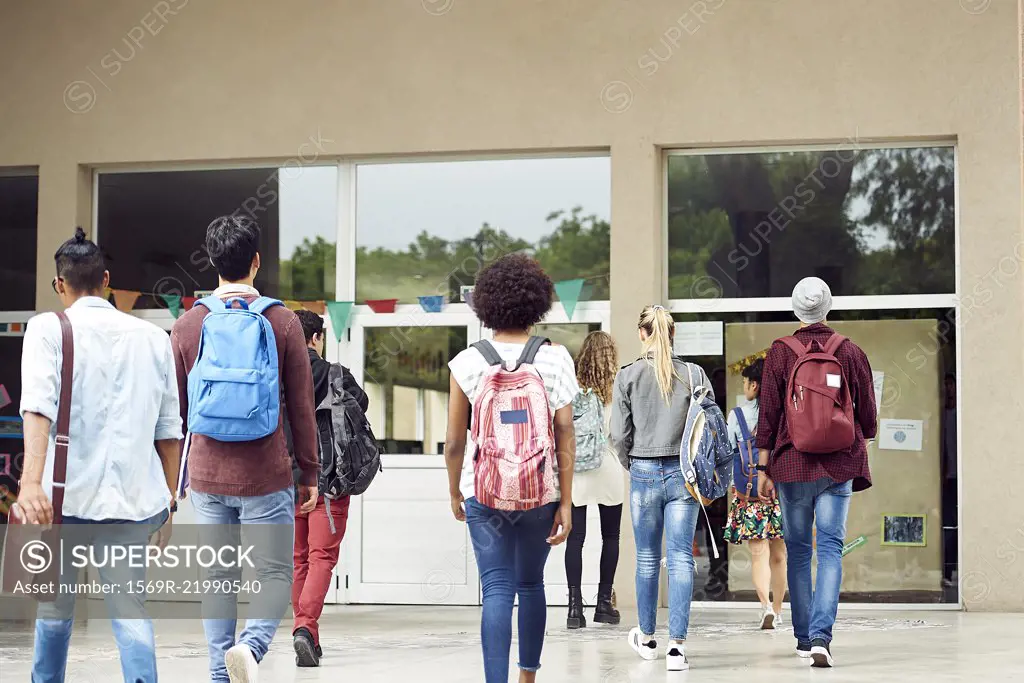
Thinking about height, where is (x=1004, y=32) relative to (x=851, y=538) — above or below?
above

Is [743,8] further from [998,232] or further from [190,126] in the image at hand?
[190,126]

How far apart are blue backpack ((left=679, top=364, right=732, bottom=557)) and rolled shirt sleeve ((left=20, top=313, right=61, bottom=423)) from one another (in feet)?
11.0

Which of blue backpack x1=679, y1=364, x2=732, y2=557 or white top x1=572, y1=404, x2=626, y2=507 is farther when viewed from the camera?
white top x1=572, y1=404, x2=626, y2=507

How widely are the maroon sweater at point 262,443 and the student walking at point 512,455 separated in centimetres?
54

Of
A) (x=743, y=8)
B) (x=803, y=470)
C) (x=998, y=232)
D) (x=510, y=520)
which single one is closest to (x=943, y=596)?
(x=998, y=232)

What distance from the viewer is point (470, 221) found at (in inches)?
419

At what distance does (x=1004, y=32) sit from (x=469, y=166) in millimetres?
4072

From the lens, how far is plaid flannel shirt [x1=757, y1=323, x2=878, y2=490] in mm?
6660

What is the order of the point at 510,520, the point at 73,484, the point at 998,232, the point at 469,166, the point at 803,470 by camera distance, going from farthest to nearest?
the point at 469,166, the point at 998,232, the point at 803,470, the point at 510,520, the point at 73,484

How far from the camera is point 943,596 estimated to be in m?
9.92

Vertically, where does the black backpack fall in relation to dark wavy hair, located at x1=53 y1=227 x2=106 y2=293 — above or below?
below

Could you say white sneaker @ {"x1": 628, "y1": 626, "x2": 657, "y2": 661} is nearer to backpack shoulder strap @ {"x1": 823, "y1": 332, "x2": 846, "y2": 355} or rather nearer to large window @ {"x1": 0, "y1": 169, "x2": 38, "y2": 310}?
backpack shoulder strap @ {"x1": 823, "y1": 332, "x2": 846, "y2": 355}

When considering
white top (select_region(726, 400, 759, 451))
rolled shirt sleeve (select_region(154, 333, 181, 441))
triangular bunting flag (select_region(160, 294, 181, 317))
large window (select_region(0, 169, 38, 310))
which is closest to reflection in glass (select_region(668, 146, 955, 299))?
white top (select_region(726, 400, 759, 451))

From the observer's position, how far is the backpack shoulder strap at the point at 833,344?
6730 mm
